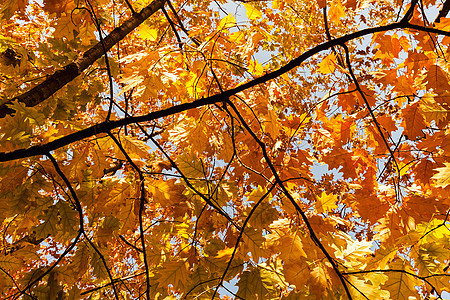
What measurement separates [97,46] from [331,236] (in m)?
2.76

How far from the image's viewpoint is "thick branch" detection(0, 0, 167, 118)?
222 cm

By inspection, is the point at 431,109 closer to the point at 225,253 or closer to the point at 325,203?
the point at 325,203

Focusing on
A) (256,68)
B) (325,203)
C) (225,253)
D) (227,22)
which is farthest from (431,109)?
(225,253)

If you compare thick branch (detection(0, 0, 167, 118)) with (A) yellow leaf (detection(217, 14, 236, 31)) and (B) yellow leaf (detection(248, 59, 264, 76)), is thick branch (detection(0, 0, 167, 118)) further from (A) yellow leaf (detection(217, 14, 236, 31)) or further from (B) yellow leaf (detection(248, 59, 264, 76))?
(B) yellow leaf (detection(248, 59, 264, 76))

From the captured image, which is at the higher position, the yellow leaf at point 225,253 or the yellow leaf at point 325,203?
the yellow leaf at point 325,203

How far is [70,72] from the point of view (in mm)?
2527

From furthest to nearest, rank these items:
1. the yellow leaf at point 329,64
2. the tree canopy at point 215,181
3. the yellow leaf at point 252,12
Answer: the yellow leaf at point 329,64, the yellow leaf at point 252,12, the tree canopy at point 215,181

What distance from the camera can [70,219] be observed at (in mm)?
1690

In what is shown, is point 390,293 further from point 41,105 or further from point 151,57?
point 41,105

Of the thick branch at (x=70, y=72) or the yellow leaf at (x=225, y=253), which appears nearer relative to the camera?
the yellow leaf at (x=225, y=253)

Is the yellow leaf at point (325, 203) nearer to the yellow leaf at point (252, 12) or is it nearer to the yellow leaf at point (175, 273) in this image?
the yellow leaf at point (175, 273)

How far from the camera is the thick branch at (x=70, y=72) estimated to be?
2219 millimetres

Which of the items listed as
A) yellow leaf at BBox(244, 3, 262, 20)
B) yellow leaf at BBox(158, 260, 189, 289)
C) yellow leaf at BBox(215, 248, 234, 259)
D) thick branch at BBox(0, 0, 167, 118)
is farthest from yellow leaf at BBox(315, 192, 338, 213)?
thick branch at BBox(0, 0, 167, 118)

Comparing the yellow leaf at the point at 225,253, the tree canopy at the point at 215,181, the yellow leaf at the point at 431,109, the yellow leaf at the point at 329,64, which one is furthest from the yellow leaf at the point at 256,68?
the yellow leaf at the point at 225,253
